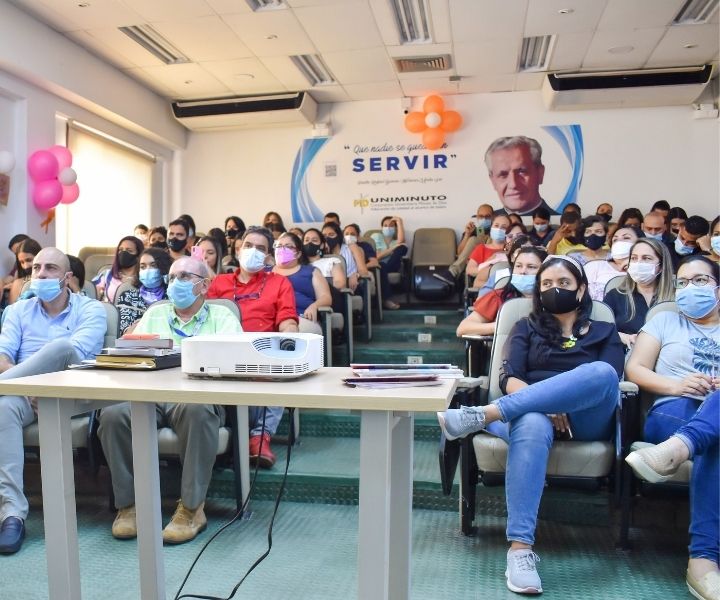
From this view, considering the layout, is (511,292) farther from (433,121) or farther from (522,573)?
(433,121)

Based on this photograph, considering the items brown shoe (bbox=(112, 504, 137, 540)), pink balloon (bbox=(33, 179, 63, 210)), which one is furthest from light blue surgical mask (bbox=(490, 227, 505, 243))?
brown shoe (bbox=(112, 504, 137, 540))

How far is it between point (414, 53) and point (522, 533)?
17.3 feet

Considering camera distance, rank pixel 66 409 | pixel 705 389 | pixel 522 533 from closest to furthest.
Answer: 1. pixel 66 409
2. pixel 522 533
3. pixel 705 389

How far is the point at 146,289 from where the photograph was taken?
10.8ft

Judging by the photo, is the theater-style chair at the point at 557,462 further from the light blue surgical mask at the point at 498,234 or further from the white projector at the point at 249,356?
the light blue surgical mask at the point at 498,234

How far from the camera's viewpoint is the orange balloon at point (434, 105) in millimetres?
7250

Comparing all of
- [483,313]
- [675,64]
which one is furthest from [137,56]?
[675,64]

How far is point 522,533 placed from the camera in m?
1.94

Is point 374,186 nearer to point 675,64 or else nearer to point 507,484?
point 675,64

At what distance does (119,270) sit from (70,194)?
88.0 inches

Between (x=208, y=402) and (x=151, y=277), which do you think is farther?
(x=151, y=277)

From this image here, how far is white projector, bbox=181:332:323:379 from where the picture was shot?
143 centimetres

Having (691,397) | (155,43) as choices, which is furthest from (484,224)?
(691,397)

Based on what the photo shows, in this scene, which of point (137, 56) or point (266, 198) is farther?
point (266, 198)
